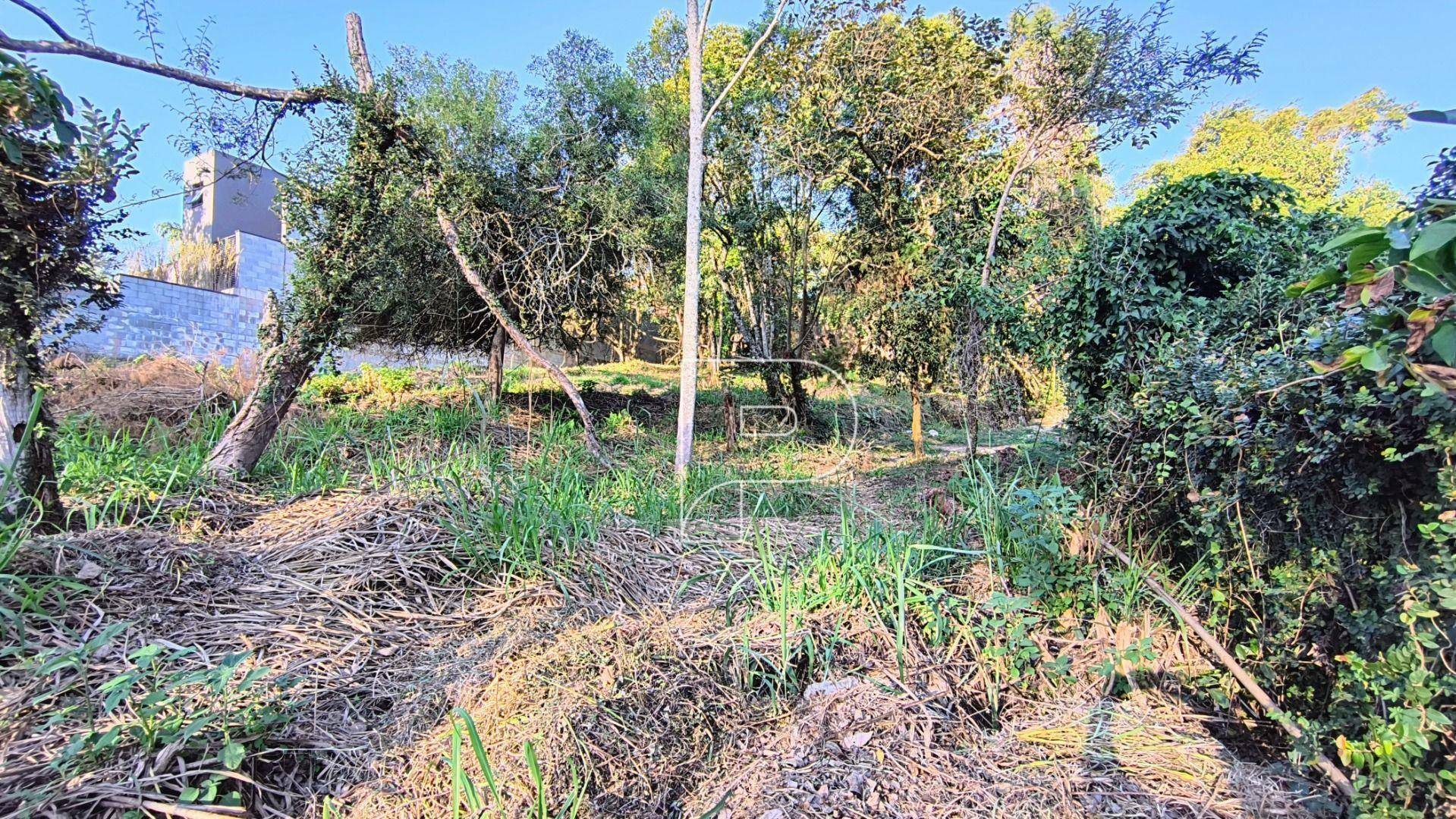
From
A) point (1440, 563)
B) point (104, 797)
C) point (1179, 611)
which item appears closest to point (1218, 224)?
point (1179, 611)

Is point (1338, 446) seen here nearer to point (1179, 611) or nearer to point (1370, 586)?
point (1370, 586)

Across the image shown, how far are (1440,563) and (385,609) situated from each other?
2811 millimetres

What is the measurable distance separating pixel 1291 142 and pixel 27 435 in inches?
910

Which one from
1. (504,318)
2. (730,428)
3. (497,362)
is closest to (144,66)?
(504,318)

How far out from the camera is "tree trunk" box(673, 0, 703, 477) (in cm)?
465

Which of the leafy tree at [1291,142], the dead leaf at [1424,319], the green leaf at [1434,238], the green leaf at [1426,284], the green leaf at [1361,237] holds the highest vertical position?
the leafy tree at [1291,142]

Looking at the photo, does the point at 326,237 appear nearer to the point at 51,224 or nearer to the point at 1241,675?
the point at 51,224

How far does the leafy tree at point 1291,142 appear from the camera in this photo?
14281 mm

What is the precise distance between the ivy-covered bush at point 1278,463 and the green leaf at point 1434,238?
0.09 m

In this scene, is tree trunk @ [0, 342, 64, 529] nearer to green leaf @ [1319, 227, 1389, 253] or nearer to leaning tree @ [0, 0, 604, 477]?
leaning tree @ [0, 0, 604, 477]

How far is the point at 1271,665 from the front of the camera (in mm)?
1613

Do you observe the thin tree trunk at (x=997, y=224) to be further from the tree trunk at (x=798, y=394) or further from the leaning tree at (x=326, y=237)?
the leaning tree at (x=326, y=237)

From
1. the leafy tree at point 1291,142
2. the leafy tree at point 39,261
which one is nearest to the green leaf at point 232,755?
the leafy tree at point 39,261

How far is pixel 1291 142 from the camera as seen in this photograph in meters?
15.1
